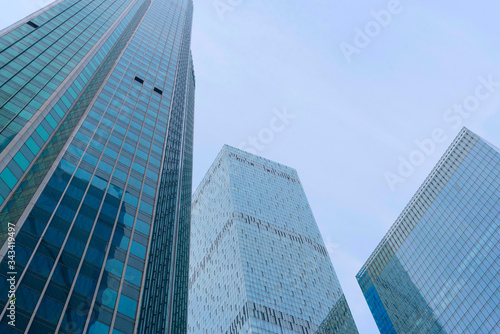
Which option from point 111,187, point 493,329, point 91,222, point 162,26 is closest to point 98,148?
point 111,187

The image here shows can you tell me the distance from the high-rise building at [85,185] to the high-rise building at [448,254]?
67908 millimetres

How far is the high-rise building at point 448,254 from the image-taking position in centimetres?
9925

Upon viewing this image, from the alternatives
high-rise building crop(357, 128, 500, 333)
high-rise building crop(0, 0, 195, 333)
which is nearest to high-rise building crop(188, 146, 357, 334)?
high-rise building crop(357, 128, 500, 333)

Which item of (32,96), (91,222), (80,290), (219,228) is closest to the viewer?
(80,290)

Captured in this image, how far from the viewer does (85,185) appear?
139 ft

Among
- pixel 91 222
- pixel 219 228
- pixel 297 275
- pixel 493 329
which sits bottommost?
pixel 219 228

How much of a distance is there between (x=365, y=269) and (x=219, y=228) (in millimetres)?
53347

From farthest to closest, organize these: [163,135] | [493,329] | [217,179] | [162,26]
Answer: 1. [217,179]
2. [162,26]
3. [493,329]
4. [163,135]

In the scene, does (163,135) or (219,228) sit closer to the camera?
(163,135)

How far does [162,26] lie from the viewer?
117m

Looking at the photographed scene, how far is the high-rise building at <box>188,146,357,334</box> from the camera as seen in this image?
355 feet

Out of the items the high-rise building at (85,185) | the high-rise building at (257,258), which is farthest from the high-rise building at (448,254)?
the high-rise building at (85,185)

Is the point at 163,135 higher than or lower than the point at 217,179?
higher

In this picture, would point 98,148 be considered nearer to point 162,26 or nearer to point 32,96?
point 32,96
